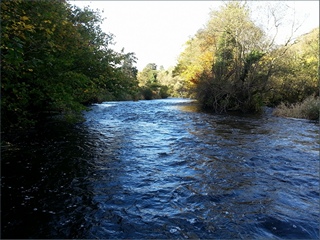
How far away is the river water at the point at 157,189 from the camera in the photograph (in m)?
3.35

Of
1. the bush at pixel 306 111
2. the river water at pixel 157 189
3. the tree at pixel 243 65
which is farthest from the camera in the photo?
the tree at pixel 243 65

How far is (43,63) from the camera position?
640 centimetres

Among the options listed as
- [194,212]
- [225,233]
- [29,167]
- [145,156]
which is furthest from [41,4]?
[225,233]

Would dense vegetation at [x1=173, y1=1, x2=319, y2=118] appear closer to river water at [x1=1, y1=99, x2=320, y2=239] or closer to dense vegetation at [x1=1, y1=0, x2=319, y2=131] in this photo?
dense vegetation at [x1=1, y1=0, x2=319, y2=131]

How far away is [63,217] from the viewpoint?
137 inches

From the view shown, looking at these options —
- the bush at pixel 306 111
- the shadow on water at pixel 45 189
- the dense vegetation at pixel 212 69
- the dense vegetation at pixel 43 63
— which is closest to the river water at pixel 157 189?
the shadow on water at pixel 45 189

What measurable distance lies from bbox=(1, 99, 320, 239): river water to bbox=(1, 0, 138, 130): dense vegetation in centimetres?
147

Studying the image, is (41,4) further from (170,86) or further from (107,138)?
(170,86)

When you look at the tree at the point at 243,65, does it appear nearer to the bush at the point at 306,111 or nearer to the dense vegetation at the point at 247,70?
the dense vegetation at the point at 247,70

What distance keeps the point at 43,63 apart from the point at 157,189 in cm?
477

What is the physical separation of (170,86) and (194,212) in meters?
63.9

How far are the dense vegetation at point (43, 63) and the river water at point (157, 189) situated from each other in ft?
4.83

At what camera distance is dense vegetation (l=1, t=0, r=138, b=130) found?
4.88 metres

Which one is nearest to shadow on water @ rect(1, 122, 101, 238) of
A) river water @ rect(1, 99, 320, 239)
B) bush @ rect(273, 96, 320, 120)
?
river water @ rect(1, 99, 320, 239)
